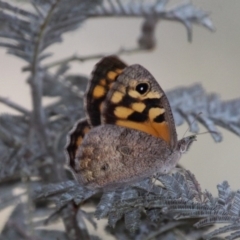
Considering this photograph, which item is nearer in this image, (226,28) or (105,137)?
(105,137)

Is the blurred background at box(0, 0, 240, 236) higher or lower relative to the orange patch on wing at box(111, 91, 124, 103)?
higher

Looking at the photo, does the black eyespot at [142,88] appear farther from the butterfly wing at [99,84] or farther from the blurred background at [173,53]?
the blurred background at [173,53]

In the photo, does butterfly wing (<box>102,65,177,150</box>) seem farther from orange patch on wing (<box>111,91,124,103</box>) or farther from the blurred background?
the blurred background

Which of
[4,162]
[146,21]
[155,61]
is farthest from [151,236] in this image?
[155,61]

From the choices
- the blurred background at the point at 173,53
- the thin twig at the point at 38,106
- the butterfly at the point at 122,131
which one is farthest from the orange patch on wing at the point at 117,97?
the blurred background at the point at 173,53

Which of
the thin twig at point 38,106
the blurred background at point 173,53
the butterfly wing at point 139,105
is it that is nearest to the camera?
the butterfly wing at point 139,105

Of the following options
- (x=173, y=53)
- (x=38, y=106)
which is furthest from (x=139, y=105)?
(x=173, y=53)

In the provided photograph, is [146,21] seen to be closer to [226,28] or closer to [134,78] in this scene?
[134,78]

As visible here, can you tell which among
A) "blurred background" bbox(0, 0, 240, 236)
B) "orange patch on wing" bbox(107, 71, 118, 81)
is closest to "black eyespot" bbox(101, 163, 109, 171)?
"orange patch on wing" bbox(107, 71, 118, 81)
